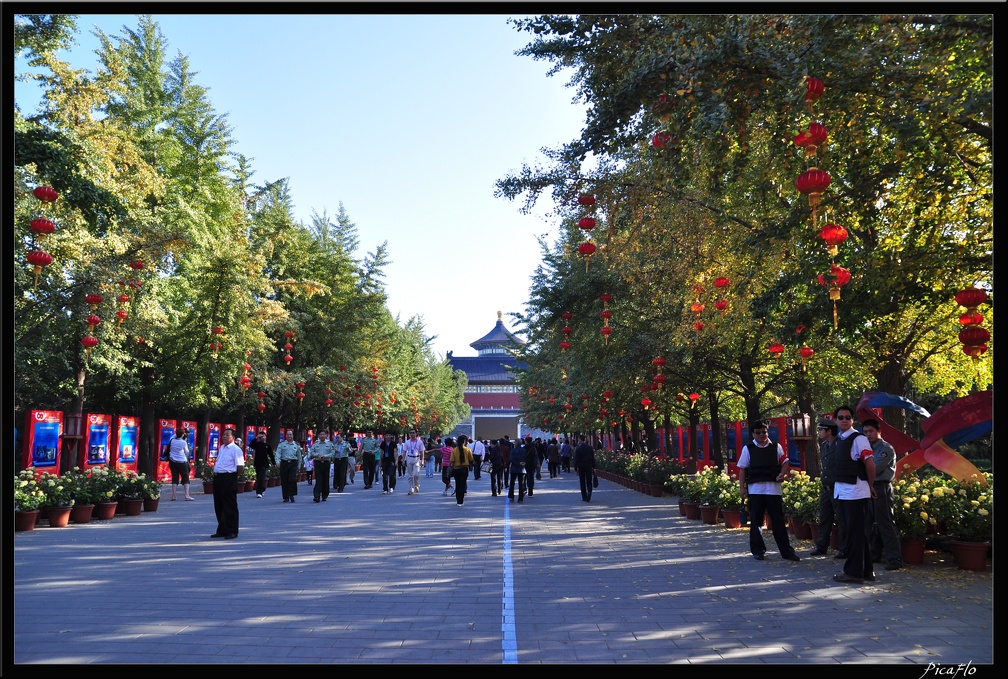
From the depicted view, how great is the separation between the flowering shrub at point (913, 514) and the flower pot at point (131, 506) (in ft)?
→ 45.0

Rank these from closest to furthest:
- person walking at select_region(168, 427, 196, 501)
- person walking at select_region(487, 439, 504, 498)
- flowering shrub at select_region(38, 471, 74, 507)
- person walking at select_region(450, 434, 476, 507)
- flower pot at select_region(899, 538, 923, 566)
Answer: flower pot at select_region(899, 538, 923, 566) → flowering shrub at select_region(38, 471, 74, 507) → person walking at select_region(450, 434, 476, 507) → person walking at select_region(168, 427, 196, 501) → person walking at select_region(487, 439, 504, 498)

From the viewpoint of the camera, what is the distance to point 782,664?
5090 millimetres

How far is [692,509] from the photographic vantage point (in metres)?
15.5

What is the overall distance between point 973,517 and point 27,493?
13725mm

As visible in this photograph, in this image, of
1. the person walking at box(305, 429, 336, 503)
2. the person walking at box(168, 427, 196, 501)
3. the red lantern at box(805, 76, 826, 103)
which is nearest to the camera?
the red lantern at box(805, 76, 826, 103)

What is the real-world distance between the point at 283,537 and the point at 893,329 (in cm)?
1108

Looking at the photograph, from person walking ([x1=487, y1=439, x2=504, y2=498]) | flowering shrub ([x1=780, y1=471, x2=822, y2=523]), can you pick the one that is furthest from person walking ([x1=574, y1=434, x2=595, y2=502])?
flowering shrub ([x1=780, y1=471, x2=822, y2=523])

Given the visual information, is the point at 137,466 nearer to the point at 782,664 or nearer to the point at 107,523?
the point at 107,523

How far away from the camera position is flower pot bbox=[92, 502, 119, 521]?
1487cm

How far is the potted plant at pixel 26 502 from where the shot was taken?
12.6 metres

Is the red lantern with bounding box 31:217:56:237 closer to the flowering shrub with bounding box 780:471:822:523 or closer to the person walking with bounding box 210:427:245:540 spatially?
the person walking with bounding box 210:427:245:540

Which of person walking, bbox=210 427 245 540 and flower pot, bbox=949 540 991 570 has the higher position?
person walking, bbox=210 427 245 540

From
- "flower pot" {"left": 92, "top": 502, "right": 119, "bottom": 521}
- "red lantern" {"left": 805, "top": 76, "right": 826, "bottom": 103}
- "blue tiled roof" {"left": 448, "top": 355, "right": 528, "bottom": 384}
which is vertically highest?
"blue tiled roof" {"left": 448, "top": 355, "right": 528, "bottom": 384}

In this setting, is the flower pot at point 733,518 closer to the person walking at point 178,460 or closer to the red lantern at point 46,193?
the red lantern at point 46,193
